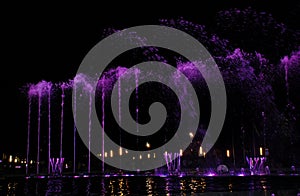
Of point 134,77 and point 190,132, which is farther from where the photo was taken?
point 190,132

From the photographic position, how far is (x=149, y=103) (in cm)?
3950

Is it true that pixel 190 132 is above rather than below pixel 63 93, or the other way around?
below

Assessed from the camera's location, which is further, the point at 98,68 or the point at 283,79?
the point at 98,68

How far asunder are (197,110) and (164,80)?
431cm

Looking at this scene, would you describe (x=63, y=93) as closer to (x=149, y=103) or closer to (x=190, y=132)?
(x=149, y=103)

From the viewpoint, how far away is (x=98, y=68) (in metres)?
37.2

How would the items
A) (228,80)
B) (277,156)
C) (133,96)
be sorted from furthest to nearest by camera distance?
(133,96) < (277,156) < (228,80)

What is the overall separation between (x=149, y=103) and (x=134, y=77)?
3.29m

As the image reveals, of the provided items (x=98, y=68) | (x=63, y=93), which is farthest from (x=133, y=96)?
(x=63, y=93)

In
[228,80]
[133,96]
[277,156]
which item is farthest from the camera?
[133,96]

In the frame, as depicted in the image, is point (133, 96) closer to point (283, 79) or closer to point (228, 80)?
point (228, 80)

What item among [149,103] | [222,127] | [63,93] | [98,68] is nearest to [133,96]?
[149,103]

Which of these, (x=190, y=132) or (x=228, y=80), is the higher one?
(x=228, y=80)

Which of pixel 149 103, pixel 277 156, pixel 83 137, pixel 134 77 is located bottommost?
pixel 277 156
